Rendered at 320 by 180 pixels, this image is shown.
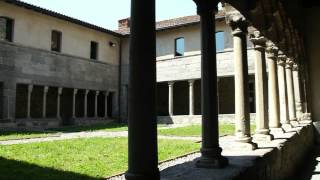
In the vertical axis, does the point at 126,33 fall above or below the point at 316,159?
above

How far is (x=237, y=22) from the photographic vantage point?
627cm

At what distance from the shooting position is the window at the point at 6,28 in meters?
20.0

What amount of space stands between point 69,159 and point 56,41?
1631 cm

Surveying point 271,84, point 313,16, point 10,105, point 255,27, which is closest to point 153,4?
point 255,27

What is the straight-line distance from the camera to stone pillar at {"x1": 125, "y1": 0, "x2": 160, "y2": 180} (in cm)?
298

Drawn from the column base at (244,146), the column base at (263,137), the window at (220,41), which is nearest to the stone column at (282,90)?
the column base at (263,137)

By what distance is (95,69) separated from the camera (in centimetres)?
2584

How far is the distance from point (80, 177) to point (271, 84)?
507cm

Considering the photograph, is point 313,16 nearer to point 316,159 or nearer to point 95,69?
point 316,159

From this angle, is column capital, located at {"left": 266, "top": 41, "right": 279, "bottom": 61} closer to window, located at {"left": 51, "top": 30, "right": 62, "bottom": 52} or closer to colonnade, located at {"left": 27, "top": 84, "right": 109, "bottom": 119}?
colonnade, located at {"left": 27, "top": 84, "right": 109, "bottom": 119}

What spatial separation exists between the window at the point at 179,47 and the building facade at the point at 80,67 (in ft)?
0.07

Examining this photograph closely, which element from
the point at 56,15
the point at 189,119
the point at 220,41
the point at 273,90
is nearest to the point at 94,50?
the point at 56,15

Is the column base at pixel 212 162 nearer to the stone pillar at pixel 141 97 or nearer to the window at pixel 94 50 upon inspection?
the stone pillar at pixel 141 97

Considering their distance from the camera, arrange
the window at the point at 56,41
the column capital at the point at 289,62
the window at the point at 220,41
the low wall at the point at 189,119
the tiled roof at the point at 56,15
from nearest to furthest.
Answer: the column capital at the point at 289,62
the tiled roof at the point at 56,15
the window at the point at 56,41
the low wall at the point at 189,119
the window at the point at 220,41
